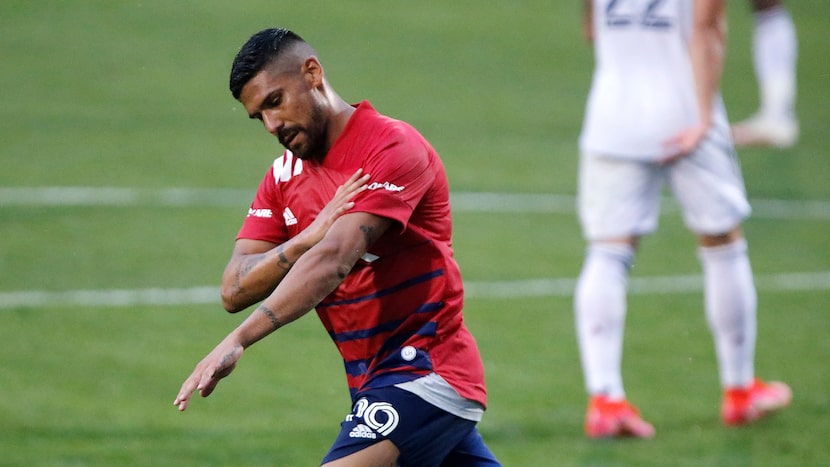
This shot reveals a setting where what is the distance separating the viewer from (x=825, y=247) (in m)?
12.6

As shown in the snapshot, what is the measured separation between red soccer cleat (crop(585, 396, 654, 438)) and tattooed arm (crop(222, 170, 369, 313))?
3.05m

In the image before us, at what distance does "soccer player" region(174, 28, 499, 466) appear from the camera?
4.56m

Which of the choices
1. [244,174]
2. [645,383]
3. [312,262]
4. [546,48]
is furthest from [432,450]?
[546,48]

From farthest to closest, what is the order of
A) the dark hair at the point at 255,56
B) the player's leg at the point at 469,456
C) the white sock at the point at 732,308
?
the white sock at the point at 732,308
the player's leg at the point at 469,456
the dark hair at the point at 255,56

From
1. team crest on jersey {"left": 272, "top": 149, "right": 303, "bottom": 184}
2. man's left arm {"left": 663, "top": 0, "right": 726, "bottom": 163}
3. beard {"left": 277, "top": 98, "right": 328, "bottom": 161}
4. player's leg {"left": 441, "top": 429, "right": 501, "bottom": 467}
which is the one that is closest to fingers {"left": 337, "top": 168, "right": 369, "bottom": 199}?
beard {"left": 277, "top": 98, "right": 328, "bottom": 161}

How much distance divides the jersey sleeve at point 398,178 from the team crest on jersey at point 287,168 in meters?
0.34

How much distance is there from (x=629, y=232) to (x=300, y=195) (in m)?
3.11

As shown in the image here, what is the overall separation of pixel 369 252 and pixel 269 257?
0.35m

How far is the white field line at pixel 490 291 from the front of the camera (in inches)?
404

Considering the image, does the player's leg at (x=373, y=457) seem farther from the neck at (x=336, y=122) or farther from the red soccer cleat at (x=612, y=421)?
the red soccer cleat at (x=612, y=421)

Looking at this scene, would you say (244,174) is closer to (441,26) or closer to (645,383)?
(645,383)

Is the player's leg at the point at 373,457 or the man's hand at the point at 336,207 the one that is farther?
the player's leg at the point at 373,457

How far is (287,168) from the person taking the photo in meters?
4.89

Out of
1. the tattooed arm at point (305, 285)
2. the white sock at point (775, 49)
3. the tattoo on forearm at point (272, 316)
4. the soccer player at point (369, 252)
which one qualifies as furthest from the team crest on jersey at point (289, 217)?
the white sock at point (775, 49)
